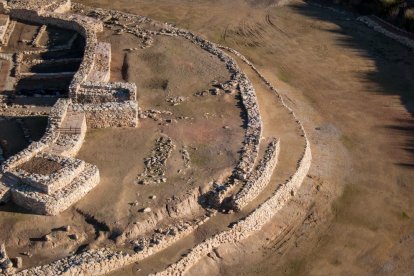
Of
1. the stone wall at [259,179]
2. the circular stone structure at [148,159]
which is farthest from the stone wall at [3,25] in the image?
the stone wall at [259,179]

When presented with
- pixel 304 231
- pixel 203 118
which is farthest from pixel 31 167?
pixel 304 231

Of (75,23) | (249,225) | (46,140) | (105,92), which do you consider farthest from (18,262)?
(75,23)

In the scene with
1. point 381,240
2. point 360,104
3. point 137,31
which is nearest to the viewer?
point 381,240

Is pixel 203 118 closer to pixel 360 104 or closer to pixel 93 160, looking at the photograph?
pixel 93 160

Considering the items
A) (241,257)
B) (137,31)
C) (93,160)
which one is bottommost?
(241,257)

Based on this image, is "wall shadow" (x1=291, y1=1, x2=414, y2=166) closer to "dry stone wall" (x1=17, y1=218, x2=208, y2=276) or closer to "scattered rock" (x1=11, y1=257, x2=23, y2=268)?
"dry stone wall" (x1=17, y1=218, x2=208, y2=276)

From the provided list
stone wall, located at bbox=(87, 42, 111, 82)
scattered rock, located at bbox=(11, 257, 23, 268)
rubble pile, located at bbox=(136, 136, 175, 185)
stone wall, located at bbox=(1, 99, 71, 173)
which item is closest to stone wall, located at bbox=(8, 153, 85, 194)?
stone wall, located at bbox=(1, 99, 71, 173)

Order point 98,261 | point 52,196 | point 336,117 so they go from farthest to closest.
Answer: point 336,117
point 52,196
point 98,261

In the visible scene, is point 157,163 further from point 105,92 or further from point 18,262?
point 18,262
